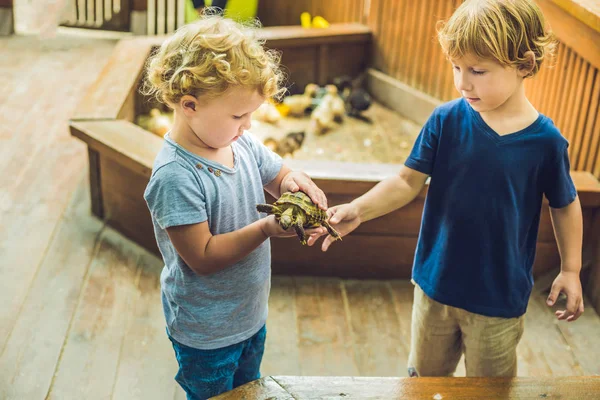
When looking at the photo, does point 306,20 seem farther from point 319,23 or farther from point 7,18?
point 7,18

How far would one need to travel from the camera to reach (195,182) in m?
1.39

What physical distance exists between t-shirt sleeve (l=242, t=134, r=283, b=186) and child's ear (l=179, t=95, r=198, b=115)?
0.21m

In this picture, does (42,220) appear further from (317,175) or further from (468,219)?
(468,219)

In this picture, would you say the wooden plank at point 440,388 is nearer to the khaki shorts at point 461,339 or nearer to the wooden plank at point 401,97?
the khaki shorts at point 461,339

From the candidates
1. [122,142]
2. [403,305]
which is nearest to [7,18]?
[122,142]

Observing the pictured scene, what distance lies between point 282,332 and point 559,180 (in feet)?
3.95

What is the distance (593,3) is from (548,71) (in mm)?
432

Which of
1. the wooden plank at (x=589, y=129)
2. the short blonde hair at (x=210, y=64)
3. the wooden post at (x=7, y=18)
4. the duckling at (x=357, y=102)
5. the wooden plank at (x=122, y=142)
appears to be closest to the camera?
the short blonde hair at (x=210, y=64)

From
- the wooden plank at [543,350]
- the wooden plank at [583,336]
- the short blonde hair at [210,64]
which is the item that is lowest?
the wooden plank at [543,350]

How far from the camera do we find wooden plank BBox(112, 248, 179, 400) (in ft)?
7.04

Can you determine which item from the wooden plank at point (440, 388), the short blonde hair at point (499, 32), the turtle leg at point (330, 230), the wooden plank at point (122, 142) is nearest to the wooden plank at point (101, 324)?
the wooden plank at point (122, 142)

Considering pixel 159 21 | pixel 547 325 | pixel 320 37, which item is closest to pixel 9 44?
pixel 159 21

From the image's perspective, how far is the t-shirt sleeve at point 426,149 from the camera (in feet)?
5.41

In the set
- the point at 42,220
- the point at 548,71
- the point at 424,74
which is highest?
the point at 548,71
